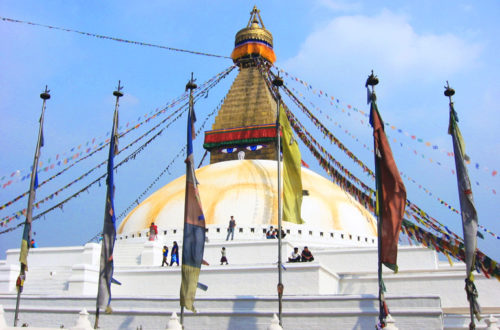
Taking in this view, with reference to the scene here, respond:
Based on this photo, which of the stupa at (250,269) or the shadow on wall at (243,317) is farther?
the shadow on wall at (243,317)

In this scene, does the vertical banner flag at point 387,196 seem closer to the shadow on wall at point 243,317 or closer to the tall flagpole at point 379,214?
the tall flagpole at point 379,214

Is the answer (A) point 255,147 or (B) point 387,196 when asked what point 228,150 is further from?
(B) point 387,196

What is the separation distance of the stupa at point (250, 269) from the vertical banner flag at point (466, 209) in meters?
0.63

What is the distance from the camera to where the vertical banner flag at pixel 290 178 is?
35.6 feet

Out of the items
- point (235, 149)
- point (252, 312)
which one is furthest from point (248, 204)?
point (252, 312)

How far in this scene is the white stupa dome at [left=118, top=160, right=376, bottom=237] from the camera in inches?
644

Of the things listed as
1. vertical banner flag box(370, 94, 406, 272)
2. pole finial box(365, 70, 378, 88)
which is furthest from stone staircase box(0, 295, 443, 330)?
pole finial box(365, 70, 378, 88)

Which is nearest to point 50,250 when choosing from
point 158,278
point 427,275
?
point 158,278

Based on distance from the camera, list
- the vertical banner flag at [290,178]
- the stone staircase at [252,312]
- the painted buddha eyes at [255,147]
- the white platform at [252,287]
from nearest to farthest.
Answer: the stone staircase at [252,312] < the white platform at [252,287] < the vertical banner flag at [290,178] < the painted buddha eyes at [255,147]

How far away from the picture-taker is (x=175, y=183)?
62.8 ft

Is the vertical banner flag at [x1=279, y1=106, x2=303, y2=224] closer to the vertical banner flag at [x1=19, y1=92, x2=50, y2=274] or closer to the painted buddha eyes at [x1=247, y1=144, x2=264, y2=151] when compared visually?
the vertical banner flag at [x1=19, y1=92, x2=50, y2=274]

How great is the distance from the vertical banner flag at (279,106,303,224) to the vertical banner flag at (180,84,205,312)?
6.47 ft

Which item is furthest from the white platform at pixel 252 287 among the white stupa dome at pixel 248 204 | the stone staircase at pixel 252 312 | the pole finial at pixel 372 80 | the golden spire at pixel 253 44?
the golden spire at pixel 253 44

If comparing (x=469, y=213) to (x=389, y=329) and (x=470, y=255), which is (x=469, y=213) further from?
(x=389, y=329)
